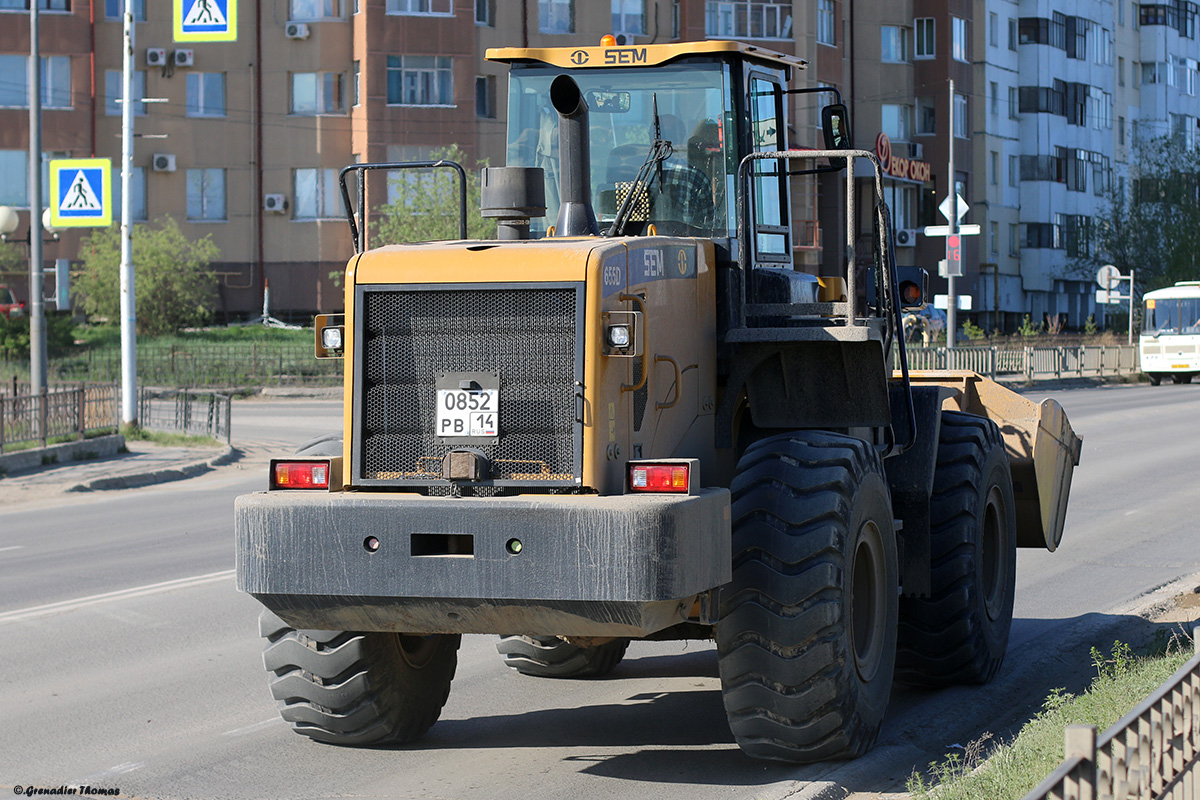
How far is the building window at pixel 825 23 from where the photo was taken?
6606 centimetres

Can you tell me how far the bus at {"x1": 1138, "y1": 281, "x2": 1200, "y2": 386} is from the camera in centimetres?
5094

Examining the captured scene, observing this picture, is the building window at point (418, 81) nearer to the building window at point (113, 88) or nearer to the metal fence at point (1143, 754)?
the building window at point (113, 88)

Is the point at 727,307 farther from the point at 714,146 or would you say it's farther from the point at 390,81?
the point at 390,81

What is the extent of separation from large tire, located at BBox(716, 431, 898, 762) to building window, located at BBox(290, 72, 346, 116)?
166 ft

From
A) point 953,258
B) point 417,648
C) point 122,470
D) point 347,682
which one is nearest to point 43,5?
point 953,258

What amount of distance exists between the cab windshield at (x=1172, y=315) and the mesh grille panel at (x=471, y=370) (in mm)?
48063

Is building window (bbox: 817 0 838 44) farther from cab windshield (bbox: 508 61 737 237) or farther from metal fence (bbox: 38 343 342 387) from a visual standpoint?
cab windshield (bbox: 508 61 737 237)

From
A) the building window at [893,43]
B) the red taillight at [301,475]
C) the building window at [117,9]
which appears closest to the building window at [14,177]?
the building window at [117,9]

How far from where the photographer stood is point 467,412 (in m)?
6.91

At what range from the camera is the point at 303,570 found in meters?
6.71

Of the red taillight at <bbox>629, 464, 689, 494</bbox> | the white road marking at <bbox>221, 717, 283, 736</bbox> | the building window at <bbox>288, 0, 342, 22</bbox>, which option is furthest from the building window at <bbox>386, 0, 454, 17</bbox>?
the red taillight at <bbox>629, 464, 689, 494</bbox>

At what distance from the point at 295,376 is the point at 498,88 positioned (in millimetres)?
14967

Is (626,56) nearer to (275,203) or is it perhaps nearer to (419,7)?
(419,7)

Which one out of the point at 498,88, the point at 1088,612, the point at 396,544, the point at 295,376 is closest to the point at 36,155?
the point at 295,376
